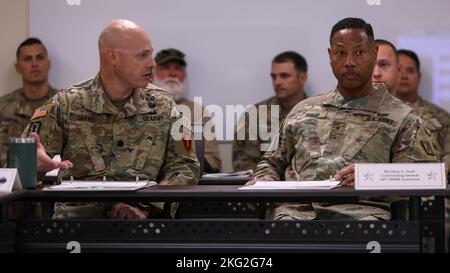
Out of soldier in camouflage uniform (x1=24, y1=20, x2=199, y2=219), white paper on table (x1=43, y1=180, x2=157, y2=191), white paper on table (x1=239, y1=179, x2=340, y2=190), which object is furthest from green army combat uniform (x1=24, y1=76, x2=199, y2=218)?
white paper on table (x1=239, y1=179, x2=340, y2=190)

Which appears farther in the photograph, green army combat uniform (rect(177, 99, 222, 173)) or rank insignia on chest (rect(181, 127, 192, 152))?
green army combat uniform (rect(177, 99, 222, 173))

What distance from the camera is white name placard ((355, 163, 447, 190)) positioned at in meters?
2.64

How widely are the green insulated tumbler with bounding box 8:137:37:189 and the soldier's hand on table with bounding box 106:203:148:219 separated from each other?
45 cm

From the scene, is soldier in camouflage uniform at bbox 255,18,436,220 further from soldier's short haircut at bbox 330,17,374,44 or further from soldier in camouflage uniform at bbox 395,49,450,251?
soldier in camouflage uniform at bbox 395,49,450,251

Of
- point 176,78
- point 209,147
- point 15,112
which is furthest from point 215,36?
point 15,112

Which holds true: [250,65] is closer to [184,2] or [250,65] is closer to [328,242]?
[184,2]

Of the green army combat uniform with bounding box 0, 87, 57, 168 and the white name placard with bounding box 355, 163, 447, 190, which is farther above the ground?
the green army combat uniform with bounding box 0, 87, 57, 168

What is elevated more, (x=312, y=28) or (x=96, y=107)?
(x=312, y=28)

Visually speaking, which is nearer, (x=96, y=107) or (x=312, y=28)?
(x=96, y=107)

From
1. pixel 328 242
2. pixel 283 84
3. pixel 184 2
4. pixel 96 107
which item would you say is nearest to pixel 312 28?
pixel 283 84

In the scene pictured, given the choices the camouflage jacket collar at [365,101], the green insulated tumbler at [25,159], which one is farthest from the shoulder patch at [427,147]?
the green insulated tumbler at [25,159]
